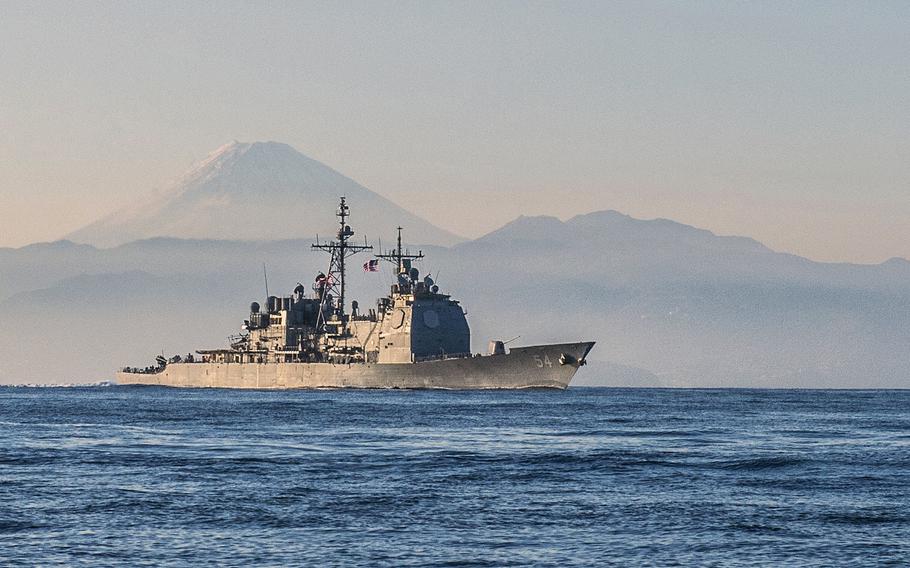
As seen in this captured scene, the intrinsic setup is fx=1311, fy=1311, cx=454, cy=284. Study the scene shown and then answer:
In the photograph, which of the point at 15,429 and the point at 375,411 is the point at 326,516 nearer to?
the point at 15,429

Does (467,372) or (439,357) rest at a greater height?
(439,357)

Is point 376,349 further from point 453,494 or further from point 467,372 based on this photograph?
point 453,494


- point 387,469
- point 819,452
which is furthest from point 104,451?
point 819,452

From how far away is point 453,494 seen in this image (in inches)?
1465

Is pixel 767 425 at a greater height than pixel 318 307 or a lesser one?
lesser

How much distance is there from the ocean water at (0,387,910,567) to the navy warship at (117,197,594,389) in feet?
153

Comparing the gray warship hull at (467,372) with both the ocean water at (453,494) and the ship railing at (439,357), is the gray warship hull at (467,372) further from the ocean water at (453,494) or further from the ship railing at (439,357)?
the ocean water at (453,494)

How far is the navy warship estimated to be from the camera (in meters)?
115

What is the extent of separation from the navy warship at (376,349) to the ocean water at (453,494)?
153 feet

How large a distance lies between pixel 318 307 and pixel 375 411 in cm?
6526

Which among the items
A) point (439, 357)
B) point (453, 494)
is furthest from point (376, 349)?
point (453, 494)

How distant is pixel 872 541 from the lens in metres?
29.4

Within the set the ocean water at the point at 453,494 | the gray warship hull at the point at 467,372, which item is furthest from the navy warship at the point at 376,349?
the ocean water at the point at 453,494

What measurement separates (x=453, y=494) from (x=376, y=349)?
286 feet
